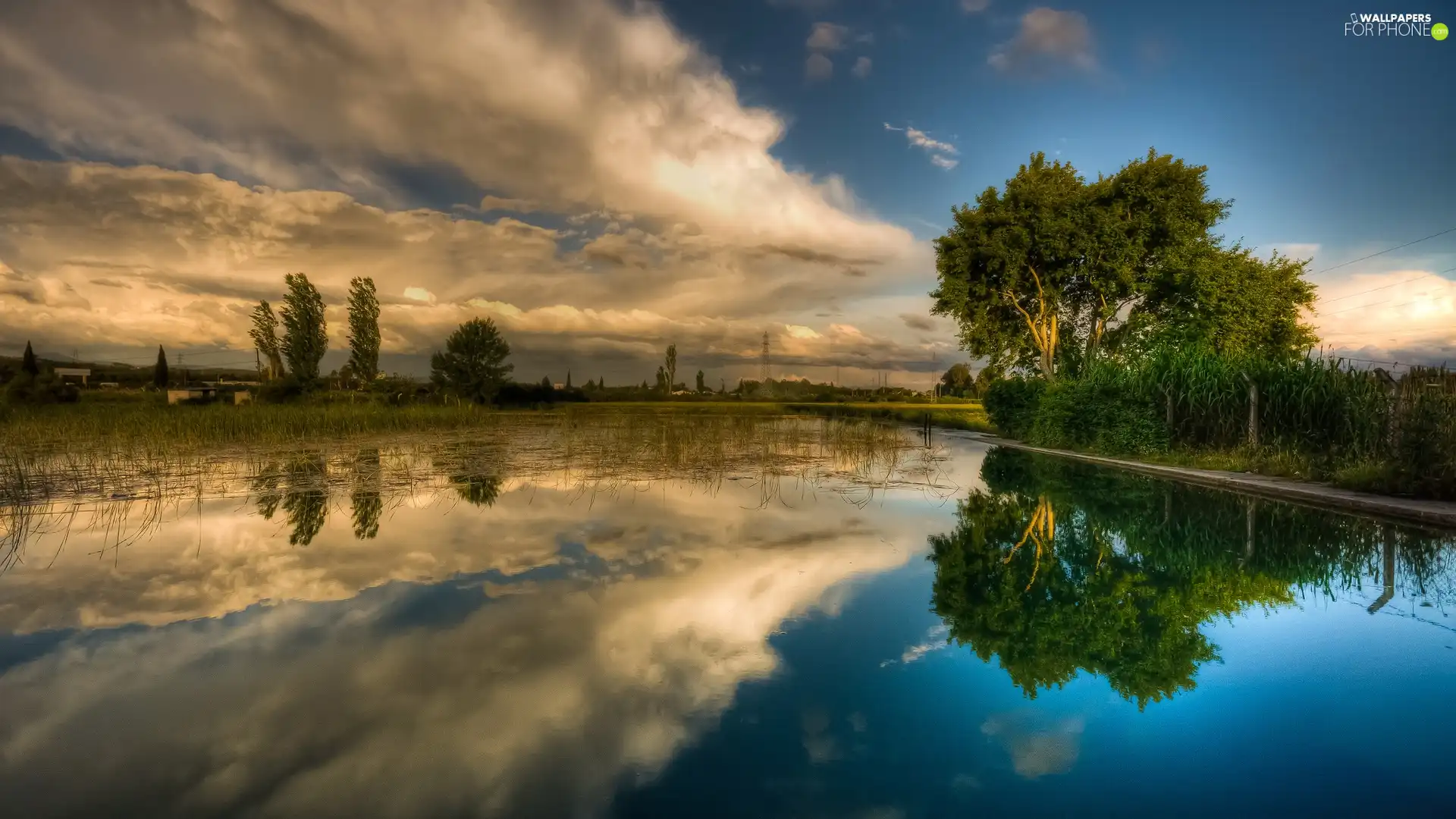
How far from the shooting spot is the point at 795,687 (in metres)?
3.93

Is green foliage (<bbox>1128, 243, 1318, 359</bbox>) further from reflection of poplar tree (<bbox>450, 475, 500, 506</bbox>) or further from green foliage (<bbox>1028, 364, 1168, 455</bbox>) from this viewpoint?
reflection of poplar tree (<bbox>450, 475, 500, 506</bbox>)

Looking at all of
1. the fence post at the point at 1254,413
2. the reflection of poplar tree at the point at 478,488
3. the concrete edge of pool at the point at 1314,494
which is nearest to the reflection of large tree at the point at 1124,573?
the concrete edge of pool at the point at 1314,494

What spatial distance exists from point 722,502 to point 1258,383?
1319 cm

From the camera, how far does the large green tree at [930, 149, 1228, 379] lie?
24.8 meters

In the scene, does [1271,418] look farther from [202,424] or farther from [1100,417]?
[202,424]

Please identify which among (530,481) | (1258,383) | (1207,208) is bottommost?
(530,481)

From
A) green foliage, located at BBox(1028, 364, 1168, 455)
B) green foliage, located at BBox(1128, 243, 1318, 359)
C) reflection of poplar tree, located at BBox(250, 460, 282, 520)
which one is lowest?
reflection of poplar tree, located at BBox(250, 460, 282, 520)

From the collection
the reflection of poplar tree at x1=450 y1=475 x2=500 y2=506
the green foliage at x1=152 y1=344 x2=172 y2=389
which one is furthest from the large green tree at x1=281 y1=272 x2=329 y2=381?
the reflection of poplar tree at x1=450 y1=475 x2=500 y2=506

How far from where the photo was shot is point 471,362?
196 ft

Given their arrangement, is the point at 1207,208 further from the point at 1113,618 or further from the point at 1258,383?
the point at 1113,618

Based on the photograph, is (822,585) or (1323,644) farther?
(822,585)

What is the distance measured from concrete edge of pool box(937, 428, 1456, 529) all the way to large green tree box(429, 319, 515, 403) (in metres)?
53.4

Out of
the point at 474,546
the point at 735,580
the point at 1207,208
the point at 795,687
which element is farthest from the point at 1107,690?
the point at 1207,208

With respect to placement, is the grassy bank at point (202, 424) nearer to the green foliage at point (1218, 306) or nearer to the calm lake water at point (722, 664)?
the calm lake water at point (722, 664)
